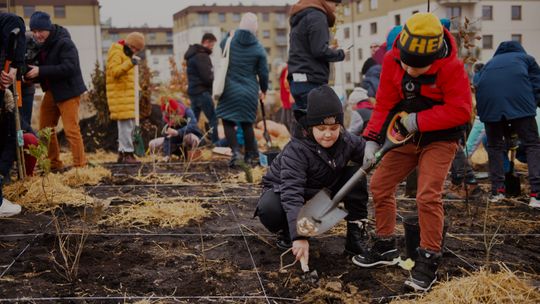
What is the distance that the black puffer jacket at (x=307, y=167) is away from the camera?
312cm

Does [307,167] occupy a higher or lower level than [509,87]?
lower

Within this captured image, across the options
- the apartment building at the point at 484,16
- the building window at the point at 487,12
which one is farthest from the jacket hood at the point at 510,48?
the building window at the point at 487,12

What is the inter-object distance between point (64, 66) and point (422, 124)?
4.41 metres

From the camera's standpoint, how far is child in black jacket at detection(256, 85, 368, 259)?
3.12 m

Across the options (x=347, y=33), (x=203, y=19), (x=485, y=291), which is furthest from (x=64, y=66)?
(x=203, y=19)

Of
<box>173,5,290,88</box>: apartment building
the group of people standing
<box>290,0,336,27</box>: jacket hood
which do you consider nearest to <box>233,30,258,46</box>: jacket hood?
<box>290,0,336,27</box>: jacket hood

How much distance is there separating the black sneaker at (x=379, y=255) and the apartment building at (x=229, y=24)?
63.0m

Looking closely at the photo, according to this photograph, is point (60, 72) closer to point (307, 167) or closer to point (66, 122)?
point (66, 122)

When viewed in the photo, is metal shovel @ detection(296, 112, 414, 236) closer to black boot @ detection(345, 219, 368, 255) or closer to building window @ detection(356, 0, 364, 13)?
black boot @ detection(345, 219, 368, 255)

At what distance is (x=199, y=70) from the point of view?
851 cm

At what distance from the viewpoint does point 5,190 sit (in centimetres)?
477

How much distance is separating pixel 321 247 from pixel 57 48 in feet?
13.4

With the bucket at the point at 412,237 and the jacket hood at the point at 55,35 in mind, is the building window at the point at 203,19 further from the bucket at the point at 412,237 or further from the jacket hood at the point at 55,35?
the bucket at the point at 412,237

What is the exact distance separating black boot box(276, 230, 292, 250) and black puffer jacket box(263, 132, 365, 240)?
298 millimetres
